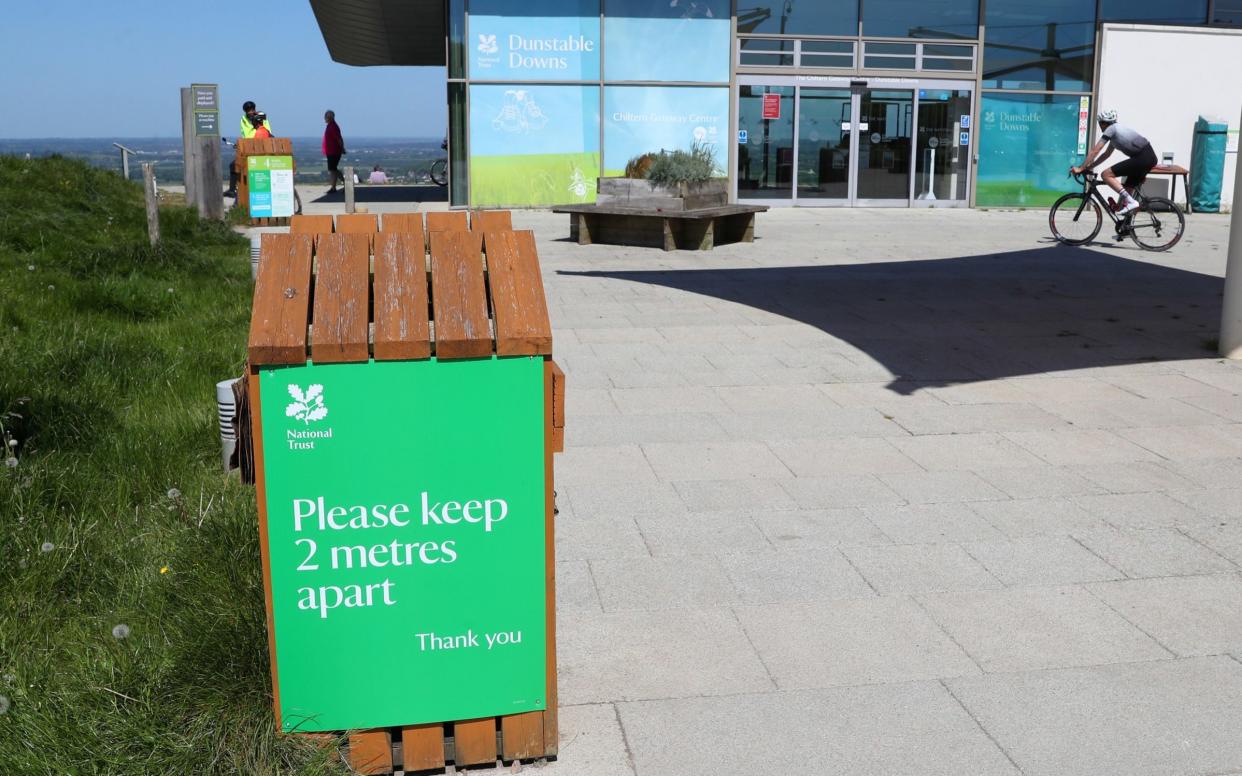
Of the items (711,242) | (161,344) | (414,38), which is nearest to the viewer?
(161,344)

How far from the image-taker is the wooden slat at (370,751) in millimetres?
3078

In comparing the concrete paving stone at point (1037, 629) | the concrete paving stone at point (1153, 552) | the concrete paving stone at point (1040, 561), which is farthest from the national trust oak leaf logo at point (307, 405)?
the concrete paving stone at point (1153, 552)

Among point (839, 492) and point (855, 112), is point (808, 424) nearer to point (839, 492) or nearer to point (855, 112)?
point (839, 492)

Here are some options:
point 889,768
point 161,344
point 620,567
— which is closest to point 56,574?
point 620,567

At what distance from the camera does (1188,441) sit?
21.2 ft

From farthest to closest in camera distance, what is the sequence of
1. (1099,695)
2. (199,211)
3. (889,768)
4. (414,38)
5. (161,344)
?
(414,38) < (199,211) < (161,344) < (1099,695) < (889,768)

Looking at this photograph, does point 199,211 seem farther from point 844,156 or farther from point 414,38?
point 414,38

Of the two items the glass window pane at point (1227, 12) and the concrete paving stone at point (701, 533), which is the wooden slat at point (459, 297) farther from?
the glass window pane at point (1227, 12)

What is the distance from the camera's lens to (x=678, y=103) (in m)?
21.3

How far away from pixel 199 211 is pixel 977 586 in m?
15.3

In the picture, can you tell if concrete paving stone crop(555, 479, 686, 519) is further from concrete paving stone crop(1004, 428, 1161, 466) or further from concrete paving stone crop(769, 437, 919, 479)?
concrete paving stone crop(1004, 428, 1161, 466)

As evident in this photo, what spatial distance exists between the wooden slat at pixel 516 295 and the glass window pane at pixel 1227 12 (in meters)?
23.4

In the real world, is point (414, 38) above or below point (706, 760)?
above

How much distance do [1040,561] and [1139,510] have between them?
888mm
